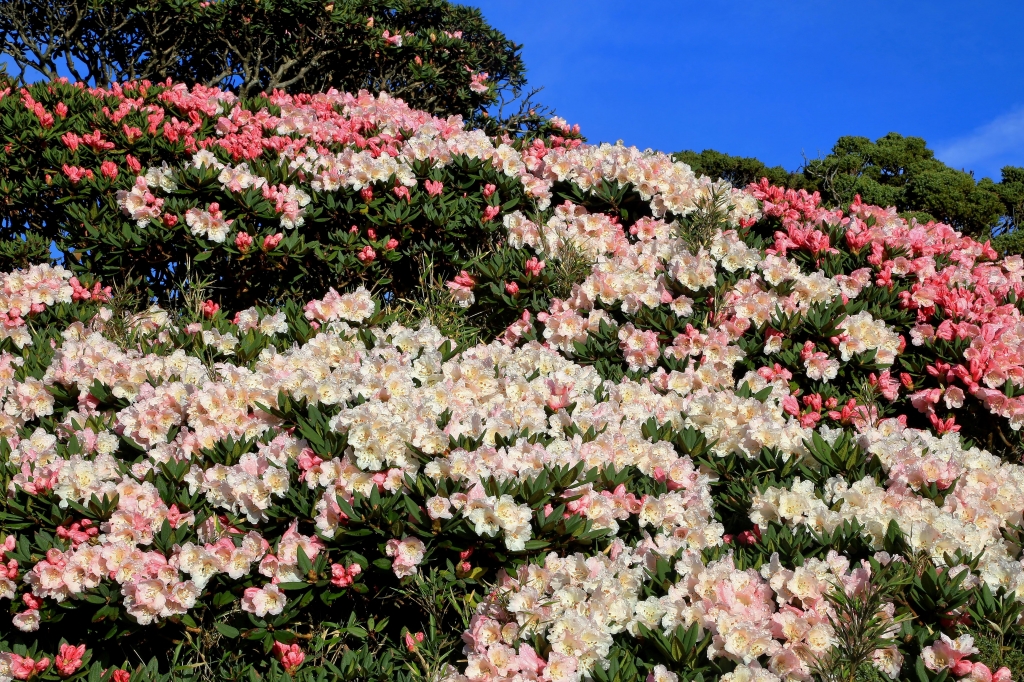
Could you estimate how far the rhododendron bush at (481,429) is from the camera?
318 cm

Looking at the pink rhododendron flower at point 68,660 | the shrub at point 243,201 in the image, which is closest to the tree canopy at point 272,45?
the shrub at point 243,201

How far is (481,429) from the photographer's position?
148 inches

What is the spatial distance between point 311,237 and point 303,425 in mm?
2887

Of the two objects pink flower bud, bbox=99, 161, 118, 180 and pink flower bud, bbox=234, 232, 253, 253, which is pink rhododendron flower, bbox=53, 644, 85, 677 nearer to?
pink flower bud, bbox=234, 232, 253, 253

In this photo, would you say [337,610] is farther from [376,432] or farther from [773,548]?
[773,548]

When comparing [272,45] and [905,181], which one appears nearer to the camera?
[272,45]

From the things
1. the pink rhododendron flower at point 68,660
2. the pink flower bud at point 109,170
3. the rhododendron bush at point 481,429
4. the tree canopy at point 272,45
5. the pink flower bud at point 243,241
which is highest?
the tree canopy at point 272,45

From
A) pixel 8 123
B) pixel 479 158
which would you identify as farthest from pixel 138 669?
pixel 8 123

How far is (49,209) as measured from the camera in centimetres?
657

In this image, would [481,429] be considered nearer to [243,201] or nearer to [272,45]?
[243,201]

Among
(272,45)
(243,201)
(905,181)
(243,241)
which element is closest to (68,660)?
(243,241)

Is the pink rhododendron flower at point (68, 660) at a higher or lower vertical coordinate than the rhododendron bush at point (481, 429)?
lower

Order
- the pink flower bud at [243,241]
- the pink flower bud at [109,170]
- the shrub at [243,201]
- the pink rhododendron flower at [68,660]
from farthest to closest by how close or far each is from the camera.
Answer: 1. the pink flower bud at [109,170]
2. the shrub at [243,201]
3. the pink flower bud at [243,241]
4. the pink rhododendron flower at [68,660]

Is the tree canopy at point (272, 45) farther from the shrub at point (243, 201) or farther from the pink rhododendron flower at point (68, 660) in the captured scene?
the pink rhododendron flower at point (68, 660)
